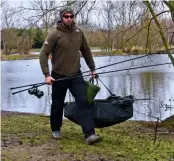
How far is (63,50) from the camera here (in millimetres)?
4840

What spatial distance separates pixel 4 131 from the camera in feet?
18.8

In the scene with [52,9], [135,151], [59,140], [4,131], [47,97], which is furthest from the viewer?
[47,97]

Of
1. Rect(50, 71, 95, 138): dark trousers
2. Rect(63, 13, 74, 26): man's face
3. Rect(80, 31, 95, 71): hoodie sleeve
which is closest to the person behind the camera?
Rect(63, 13, 74, 26): man's face

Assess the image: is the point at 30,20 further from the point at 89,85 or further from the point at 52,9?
the point at 89,85

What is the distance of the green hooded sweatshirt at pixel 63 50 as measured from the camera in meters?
4.82

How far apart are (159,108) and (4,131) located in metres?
7.72

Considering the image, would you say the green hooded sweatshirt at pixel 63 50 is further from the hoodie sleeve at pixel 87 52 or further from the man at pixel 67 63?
Result: the hoodie sleeve at pixel 87 52

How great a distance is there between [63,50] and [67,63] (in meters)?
0.16

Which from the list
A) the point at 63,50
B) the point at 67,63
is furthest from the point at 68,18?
the point at 67,63

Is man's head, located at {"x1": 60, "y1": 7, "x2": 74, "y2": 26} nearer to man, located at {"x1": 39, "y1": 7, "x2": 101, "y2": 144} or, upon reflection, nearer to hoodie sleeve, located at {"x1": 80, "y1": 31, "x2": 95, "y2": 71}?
man, located at {"x1": 39, "y1": 7, "x2": 101, "y2": 144}

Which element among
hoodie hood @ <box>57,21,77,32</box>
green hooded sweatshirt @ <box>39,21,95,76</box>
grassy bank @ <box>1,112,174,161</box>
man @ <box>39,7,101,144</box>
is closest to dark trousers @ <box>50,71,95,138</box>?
man @ <box>39,7,101,144</box>

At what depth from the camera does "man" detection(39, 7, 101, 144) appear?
15.8 ft

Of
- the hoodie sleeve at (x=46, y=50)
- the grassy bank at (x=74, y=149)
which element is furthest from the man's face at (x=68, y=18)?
the grassy bank at (x=74, y=149)

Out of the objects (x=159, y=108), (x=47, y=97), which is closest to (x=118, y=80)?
(x=47, y=97)
